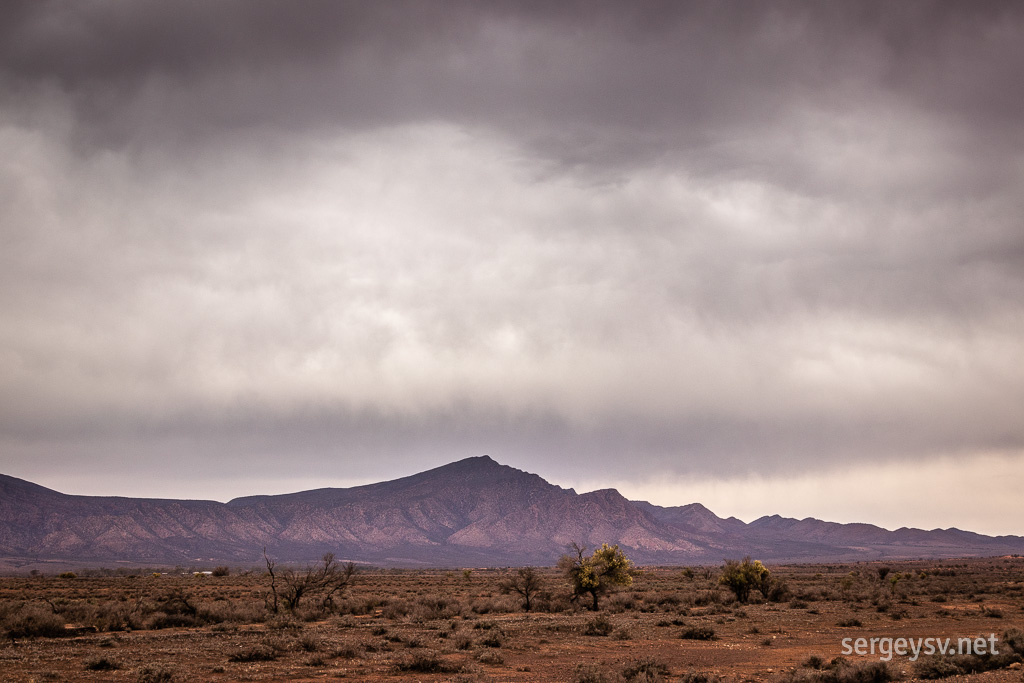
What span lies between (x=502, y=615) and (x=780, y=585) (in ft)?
82.3

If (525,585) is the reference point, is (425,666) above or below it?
above

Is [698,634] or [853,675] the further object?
[698,634]

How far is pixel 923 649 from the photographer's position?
25.7 meters

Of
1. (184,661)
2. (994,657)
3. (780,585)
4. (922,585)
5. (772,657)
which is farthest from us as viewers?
(922,585)

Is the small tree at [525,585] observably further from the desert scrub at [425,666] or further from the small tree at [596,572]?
the desert scrub at [425,666]

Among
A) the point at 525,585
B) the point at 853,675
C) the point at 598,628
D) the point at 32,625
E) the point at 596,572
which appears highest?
the point at 853,675

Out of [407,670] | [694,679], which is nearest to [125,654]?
[407,670]

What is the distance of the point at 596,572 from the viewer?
50.9 meters

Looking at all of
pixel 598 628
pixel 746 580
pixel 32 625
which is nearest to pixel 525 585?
pixel 598 628

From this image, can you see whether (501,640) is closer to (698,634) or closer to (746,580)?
(698,634)

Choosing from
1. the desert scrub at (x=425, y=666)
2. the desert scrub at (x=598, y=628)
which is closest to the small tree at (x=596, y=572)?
the desert scrub at (x=598, y=628)

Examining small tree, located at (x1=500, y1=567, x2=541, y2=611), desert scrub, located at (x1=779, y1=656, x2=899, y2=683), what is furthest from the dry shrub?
desert scrub, located at (x1=779, y1=656, x2=899, y2=683)

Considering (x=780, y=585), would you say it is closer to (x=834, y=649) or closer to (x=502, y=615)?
(x=502, y=615)

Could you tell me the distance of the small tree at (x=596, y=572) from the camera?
5012 centimetres
